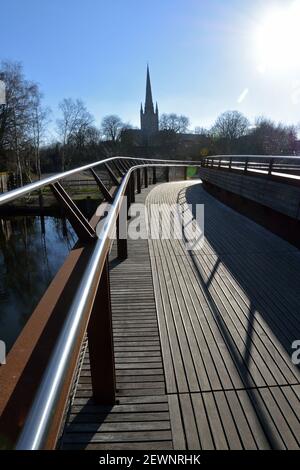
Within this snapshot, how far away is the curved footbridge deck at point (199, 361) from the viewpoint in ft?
8.77

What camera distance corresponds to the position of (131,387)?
126 inches

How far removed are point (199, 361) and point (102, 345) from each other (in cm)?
134

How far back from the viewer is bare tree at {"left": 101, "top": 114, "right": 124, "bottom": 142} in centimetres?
8000

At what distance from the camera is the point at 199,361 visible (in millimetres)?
3533

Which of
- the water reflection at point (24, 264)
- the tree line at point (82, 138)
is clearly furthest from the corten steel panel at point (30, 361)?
the tree line at point (82, 138)

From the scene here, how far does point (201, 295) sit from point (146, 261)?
1918 mm

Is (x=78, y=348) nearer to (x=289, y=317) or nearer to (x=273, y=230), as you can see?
(x=289, y=317)

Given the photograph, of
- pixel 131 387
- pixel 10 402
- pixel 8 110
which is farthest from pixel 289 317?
pixel 8 110

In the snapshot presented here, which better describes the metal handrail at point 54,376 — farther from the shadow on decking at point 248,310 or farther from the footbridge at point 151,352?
the shadow on decking at point 248,310

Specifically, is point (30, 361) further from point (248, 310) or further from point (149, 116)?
point (149, 116)

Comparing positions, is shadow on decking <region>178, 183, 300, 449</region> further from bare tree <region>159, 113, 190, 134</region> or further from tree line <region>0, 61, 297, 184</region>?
bare tree <region>159, 113, 190, 134</region>

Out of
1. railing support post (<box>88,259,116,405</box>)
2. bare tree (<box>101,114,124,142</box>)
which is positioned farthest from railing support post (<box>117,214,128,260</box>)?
bare tree (<box>101,114,124,142</box>)

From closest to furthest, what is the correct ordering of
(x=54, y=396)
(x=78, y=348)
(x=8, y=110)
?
(x=54, y=396)
(x=78, y=348)
(x=8, y=110)

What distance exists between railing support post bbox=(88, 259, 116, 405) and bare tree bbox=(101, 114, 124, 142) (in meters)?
81.0
